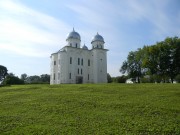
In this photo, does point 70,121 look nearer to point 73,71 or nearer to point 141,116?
point 141,116

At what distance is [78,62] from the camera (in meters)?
56.3

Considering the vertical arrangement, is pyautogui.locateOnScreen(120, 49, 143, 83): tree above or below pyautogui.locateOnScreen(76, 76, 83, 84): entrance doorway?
above

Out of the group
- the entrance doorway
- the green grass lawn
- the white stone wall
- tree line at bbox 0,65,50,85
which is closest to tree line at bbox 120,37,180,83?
the white stone wall

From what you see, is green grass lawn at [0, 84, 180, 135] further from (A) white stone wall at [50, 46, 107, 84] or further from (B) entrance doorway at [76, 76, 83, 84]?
(B) entrance doorway at [76, 76, 83, 84]

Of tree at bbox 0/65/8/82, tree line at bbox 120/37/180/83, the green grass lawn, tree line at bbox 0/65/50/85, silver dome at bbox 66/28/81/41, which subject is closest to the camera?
the green grass lawn

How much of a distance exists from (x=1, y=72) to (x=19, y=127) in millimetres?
89607

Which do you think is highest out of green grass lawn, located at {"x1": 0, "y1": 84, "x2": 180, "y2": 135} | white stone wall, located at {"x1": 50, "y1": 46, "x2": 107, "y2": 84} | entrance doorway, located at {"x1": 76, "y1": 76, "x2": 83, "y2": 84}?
white stone wall, located at {"x1": 50, "y1": 46, "x2": 107, "y2": 84}

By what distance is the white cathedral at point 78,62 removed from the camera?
53.8 m

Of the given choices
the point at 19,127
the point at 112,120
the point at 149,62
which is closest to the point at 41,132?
the point at 19,127

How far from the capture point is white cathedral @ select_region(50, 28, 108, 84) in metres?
53.8

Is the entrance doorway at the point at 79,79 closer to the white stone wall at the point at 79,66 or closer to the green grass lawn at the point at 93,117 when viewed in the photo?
the white stone wall at the point at 79,66

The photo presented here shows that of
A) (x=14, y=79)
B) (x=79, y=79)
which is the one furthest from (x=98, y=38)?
(x=14, y=79)

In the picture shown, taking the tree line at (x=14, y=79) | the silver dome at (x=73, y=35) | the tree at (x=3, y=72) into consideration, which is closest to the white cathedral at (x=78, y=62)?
the silver dome at (x=73, y=35)

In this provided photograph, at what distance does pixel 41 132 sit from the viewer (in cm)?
1153
